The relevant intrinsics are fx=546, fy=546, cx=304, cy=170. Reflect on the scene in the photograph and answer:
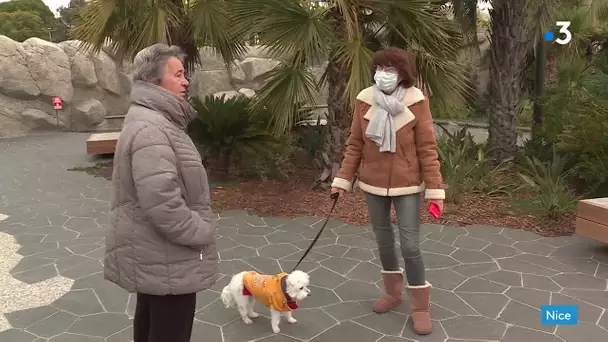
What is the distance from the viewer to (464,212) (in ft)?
20.0

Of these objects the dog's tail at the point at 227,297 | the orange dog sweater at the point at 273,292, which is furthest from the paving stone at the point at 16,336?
the orange dog sweater at the point at 273,292

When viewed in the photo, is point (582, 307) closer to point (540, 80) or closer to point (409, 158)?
point (409, 158)

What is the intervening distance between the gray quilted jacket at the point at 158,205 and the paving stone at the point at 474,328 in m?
1.84

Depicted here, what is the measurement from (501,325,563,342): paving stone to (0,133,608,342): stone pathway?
12mm

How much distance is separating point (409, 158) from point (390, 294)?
104 centimetres

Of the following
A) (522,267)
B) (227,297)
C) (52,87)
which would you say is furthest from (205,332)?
(52,87)

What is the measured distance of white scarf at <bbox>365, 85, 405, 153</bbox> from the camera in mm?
3082

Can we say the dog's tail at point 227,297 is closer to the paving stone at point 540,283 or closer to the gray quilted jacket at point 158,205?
the gray quilted jacket at point 158,205

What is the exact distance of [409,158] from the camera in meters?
3.15

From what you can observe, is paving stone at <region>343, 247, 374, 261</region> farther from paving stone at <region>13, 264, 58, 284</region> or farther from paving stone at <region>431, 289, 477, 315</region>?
paving stone at <region>13, 264, 58, 284</region>

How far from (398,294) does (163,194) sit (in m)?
2.16

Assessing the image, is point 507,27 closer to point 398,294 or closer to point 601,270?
point 601,270

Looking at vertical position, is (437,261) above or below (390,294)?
below

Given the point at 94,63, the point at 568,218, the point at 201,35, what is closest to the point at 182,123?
the point at 568,218
